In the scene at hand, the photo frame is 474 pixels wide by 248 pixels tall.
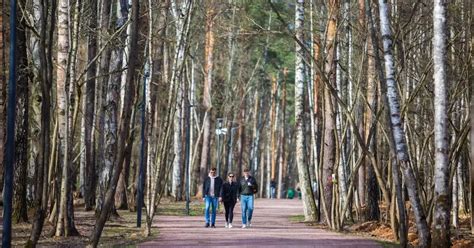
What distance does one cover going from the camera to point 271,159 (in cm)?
9675

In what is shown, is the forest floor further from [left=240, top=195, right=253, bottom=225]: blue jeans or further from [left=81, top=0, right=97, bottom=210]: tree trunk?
[left=81, top=0, right=97, bottom=210]: tree trunk

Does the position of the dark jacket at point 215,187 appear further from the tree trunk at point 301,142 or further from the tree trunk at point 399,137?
the tree trunk at point 399,137

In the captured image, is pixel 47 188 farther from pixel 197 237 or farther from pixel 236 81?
pixel 236 81

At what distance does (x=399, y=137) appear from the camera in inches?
799

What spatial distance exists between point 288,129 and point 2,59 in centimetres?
8004

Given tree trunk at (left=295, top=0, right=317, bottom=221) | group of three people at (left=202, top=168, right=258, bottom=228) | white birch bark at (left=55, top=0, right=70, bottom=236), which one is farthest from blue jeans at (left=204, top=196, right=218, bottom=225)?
white birch bark at (left=55, top=0, right=70, bottom=236)

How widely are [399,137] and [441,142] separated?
0.99 m

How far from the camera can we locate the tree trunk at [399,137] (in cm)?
1972

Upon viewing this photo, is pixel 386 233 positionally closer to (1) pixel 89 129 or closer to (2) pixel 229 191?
(2) pixel 229 191

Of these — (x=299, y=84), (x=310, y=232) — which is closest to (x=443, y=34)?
(x=310, y=232)

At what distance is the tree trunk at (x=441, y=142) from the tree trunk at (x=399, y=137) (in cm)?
33

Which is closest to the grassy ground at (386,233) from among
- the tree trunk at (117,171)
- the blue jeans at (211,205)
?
the blue jeans at (211,205)

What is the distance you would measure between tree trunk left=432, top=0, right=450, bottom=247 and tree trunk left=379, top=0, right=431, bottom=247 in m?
0.33

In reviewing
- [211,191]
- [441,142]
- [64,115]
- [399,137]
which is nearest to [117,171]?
[64,115]
